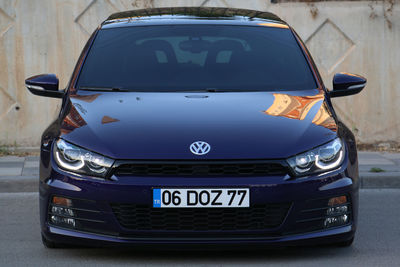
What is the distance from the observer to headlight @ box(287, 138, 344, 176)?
5.68 meters

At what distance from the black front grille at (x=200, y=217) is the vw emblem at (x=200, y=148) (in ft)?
A: 1.10

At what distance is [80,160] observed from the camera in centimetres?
574

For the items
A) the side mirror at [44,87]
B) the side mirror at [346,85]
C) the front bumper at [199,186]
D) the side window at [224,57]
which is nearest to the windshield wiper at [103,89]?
the side mirror at [44,87]

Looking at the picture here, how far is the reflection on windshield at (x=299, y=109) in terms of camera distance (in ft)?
19.9

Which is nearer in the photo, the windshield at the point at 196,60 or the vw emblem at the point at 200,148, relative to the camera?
the vw emblem at the point at 200,148

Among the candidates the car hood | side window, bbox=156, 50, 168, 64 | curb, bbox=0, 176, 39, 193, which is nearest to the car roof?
side window, bbox=156, 50, 168, 64

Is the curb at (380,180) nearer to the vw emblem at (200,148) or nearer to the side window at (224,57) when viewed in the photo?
the side window at (224,57)

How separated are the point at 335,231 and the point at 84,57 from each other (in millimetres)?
2445

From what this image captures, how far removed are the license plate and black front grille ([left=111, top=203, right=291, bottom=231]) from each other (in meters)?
0.04

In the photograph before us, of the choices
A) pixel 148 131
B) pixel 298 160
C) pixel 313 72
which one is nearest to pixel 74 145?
pixel 148 131

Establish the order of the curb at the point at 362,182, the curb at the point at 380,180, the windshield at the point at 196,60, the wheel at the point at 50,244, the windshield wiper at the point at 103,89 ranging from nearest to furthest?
the wheel at the point at 50,244
the windshield wiper at the point at 103,89
the windshield at the point at 196,60
the curb at the point at 362,182
the curb at the point at 380,180

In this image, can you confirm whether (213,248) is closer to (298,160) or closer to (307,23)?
(298,160)

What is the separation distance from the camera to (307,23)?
12.2 meters

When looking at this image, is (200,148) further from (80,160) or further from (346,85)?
(346,85)
